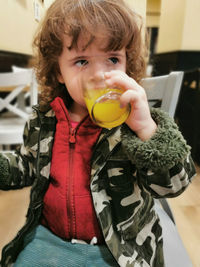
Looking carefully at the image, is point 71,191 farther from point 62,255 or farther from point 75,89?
point 75,89

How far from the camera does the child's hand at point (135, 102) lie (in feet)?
1.36

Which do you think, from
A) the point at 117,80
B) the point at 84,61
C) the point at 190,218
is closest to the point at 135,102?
the point at 117,80

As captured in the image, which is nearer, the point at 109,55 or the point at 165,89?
the point at 109,55

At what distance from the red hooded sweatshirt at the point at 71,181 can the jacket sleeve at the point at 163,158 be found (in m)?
0.16

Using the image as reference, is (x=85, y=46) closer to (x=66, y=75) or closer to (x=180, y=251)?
(x=66, y=75)

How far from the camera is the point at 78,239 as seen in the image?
0.60 m

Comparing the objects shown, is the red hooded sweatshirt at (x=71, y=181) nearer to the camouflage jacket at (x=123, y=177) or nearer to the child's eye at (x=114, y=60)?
the camouflage jacket at (x=123, y=177)

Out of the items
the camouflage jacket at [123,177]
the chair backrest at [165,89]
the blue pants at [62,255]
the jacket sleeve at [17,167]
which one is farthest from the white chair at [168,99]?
the jacket sleeve at [17,167]

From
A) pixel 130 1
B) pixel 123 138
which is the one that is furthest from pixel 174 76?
pixel 123 138

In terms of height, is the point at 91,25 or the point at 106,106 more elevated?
the point at 91,25

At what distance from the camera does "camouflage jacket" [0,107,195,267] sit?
45 cm

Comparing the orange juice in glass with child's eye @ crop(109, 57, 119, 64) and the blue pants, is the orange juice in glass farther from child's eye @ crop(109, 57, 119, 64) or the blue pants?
the blue pants

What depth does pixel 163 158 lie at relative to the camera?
434 millimetres

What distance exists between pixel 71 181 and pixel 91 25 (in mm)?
390
